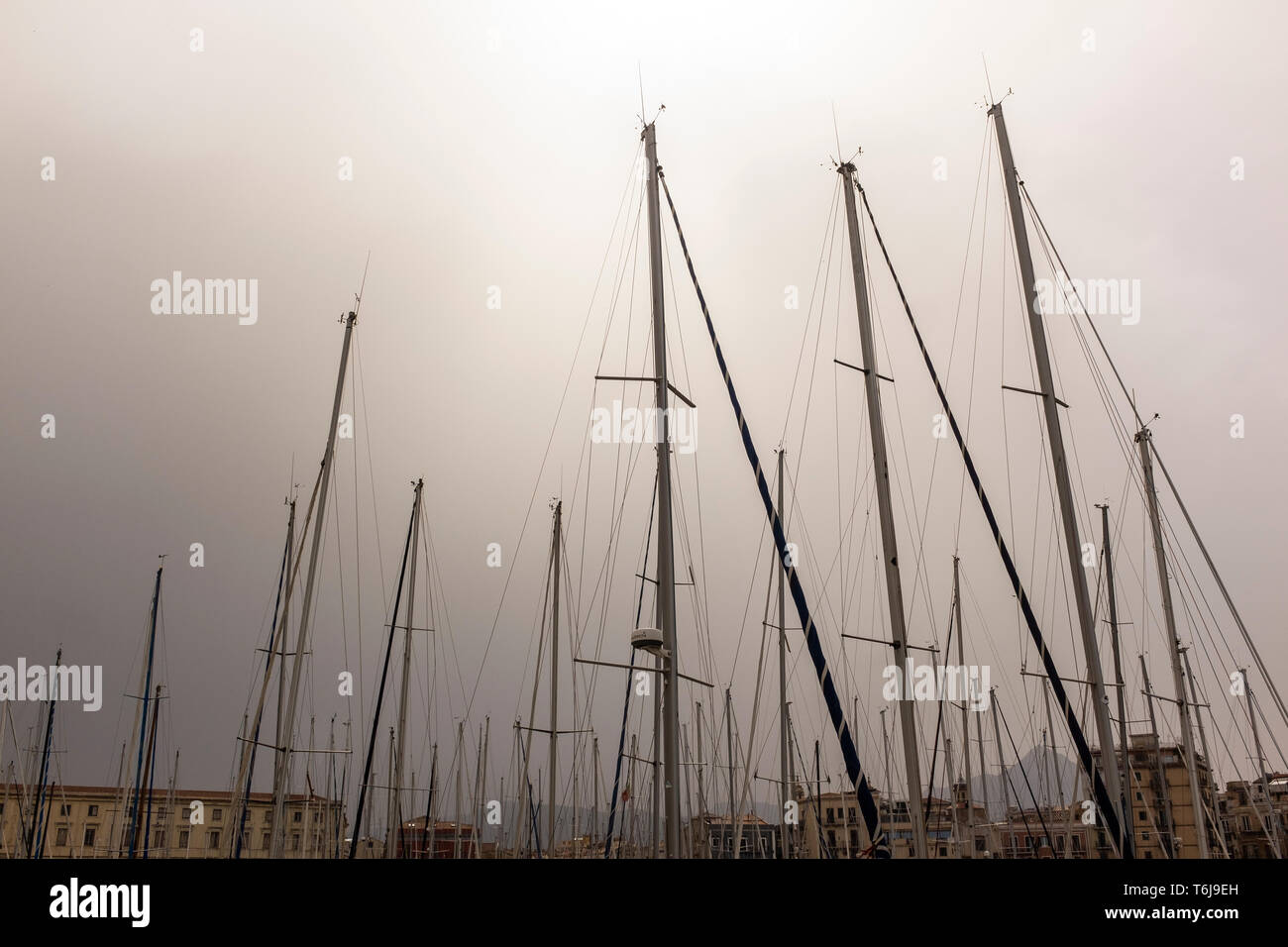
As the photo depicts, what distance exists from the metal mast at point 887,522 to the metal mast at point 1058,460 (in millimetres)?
2918

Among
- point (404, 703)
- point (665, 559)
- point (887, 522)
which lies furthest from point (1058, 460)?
point (404, 703)

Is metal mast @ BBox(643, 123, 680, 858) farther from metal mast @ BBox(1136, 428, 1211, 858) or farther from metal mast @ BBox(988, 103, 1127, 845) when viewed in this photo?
metal mast @ BBox(1136, 428, 1211, 858)

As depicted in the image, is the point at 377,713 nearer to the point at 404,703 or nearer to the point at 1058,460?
the point at 404,703

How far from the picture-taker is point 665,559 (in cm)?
1507

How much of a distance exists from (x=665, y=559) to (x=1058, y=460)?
7.88 metres

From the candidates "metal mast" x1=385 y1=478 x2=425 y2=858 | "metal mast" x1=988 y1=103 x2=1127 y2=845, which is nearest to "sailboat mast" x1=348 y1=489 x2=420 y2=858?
"metal mast" x1=385 y1=478 x2=425 y2=858

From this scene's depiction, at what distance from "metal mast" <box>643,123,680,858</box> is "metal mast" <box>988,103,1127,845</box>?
22.3 feet
